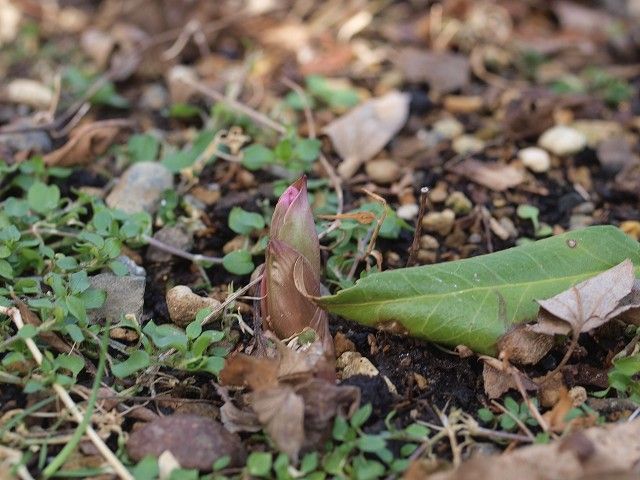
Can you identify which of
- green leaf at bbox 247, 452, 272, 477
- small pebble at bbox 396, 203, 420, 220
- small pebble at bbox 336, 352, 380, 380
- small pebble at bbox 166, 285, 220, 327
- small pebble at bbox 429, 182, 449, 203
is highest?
small pebble at bbox 166, 285, 220, 327

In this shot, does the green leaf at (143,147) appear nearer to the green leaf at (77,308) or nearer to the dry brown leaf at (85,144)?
the dry brown leaf at (85,144)

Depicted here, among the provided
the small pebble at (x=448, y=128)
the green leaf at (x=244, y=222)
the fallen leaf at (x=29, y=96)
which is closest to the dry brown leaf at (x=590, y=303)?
the green leaf at (x=244, y=222)

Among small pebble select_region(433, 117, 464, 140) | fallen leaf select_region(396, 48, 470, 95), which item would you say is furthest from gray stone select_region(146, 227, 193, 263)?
fallen leaf select_region(396, 48, 470, 95)

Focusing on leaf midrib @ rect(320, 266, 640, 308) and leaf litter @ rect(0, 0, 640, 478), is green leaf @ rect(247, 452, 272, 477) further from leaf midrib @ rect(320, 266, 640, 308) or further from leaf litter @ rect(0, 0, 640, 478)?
leaf midrib @ rect(320, 266, 640, 308)

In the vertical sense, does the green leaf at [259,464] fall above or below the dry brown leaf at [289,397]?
below

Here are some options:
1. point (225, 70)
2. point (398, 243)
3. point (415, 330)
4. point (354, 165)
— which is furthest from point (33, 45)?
point (415, 330)

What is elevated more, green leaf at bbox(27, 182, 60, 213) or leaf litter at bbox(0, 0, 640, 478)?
green leaf at bbox(27, 182, 60, 213)

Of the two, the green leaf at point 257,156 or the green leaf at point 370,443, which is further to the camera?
the green leaf at point 257,156

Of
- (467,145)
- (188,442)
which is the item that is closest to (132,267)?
(188,442)

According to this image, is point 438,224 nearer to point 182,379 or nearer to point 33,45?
point 182,379
